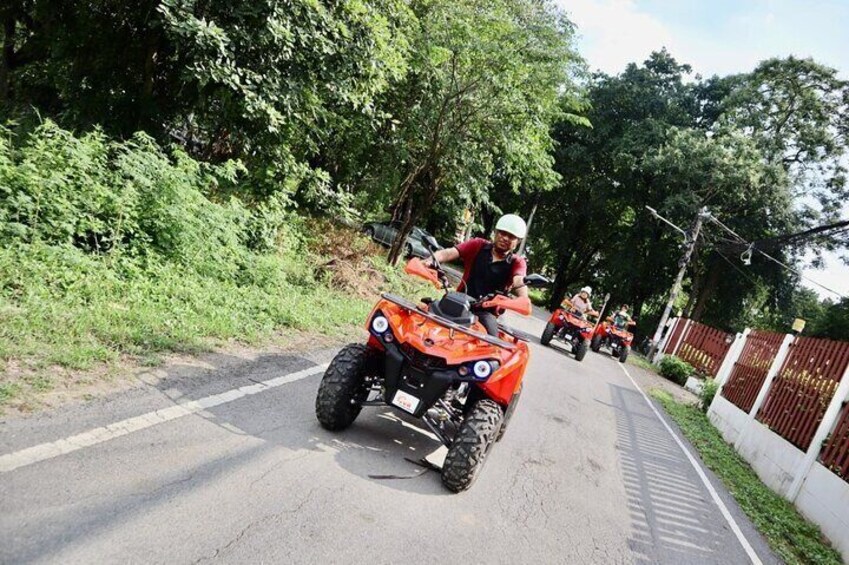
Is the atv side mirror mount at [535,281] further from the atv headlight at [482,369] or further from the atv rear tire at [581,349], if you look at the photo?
the atv rear tire at [581,349]

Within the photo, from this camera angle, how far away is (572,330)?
1499cm

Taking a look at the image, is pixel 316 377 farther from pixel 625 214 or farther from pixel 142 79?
pixel 625 214

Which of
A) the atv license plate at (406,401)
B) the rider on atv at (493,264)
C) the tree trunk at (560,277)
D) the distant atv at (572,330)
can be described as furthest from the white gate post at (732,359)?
the tree trunk at (560,277)

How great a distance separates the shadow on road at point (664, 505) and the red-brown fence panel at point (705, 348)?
14.0m

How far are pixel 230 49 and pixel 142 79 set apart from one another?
262 centimetres

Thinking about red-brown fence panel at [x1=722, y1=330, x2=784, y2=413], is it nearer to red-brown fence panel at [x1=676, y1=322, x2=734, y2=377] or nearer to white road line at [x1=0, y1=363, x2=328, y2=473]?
red-brown fence panel at [x1=676, y1=322, x2=734, y2=377]

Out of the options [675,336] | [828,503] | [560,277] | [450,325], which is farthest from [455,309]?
[560,277]

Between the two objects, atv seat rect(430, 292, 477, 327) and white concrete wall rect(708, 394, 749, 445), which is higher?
atv seat rect(430, 292, 477, 327)

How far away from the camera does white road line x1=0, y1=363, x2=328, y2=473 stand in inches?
117

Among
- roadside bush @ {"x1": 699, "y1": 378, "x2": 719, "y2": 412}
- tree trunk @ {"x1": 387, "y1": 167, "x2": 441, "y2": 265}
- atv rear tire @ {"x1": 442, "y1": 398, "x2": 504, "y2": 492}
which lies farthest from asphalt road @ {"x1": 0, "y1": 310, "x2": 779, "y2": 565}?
tree trunk @ {"x1": 387, "y1": 167, "x2": 441, "y2": 265}

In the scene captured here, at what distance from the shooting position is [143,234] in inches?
278

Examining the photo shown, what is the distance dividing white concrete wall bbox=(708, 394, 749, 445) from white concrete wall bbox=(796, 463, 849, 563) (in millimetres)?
3130

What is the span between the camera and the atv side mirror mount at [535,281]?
14.2ft

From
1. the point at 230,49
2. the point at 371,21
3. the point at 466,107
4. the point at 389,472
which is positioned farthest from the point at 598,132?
the point at 389,472
